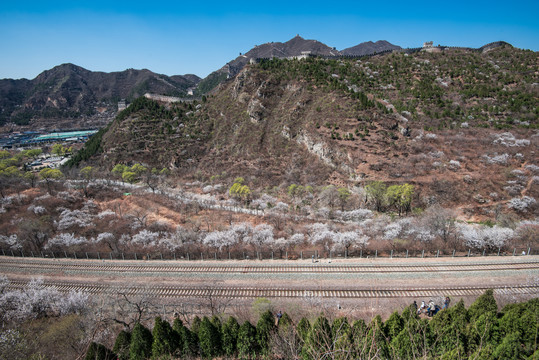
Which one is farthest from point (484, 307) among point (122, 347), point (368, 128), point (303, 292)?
point (368, 128)

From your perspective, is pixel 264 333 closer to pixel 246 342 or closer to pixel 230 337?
pixel 246 342

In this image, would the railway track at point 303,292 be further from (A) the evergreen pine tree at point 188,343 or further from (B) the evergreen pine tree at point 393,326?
(B) the evergreen pine tree at point 393,326

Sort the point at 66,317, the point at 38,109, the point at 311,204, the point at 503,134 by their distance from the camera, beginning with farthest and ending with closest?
the point at 38,109, the point at 503,134, the point at 311,204, the point at 66,317

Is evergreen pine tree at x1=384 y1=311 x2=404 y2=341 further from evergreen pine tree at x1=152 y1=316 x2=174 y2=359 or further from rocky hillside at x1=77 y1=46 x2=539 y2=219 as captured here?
rocky hillside at x1=77 y1=46 x2=539 y2=219

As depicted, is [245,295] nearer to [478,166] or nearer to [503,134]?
[478,166]

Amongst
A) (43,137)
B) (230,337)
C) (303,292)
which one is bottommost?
(303,292)

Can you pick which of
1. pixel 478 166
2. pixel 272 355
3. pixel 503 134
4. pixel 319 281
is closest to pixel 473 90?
pixel 503 134
